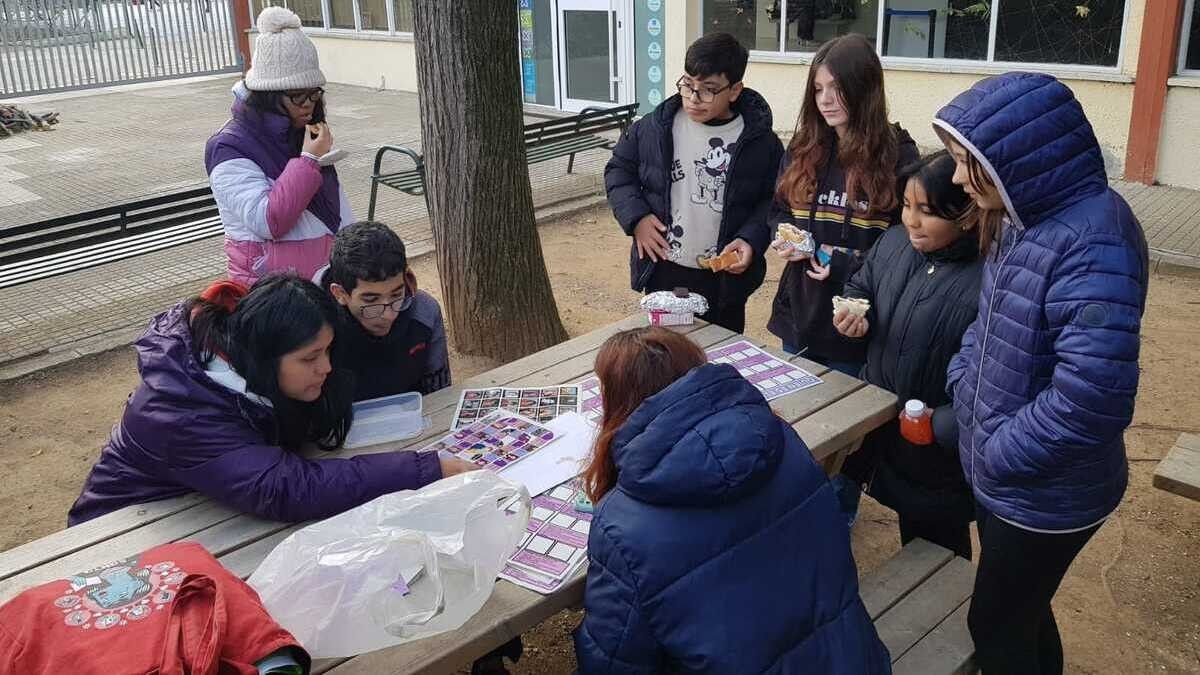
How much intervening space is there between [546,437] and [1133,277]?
4.53 feet

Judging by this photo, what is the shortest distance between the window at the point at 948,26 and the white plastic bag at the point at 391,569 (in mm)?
7805

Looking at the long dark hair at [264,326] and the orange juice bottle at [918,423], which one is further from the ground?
A: the long dark hair at [264,326]

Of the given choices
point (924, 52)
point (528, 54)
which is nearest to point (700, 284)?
point (924, 52)

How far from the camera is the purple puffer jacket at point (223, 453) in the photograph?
211 centimetres

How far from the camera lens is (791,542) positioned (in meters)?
1.74

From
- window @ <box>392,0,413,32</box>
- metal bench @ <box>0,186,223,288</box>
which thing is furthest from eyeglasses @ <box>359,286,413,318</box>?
window @ <box>392,0,413,32</box>

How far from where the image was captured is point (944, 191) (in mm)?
2447

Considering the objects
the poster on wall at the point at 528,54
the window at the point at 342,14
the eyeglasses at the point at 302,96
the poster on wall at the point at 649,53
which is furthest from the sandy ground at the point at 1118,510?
the window at the point at 342,14

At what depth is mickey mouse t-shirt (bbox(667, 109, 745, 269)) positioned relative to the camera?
135 inches

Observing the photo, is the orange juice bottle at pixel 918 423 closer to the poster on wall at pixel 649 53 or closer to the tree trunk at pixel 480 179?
the tree trunk at pixel 480 179

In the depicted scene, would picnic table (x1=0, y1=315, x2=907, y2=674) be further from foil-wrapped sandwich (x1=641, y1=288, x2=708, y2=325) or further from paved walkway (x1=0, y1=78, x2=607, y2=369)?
paved walkway (x1=0, y1=78, x2=607, y2=369)

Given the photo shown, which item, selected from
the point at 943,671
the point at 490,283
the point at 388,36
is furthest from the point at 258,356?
the point at 388,36

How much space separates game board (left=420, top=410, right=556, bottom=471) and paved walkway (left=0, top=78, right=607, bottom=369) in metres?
3.66

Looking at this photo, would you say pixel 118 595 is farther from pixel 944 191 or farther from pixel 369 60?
pixel 369 60
